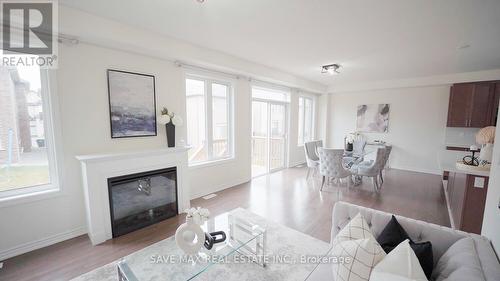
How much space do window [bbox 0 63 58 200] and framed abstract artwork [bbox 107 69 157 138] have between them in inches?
24.4

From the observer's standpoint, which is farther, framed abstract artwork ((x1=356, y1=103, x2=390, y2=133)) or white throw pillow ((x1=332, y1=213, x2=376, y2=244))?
framed abstract artwork ((x1=356, y1=103, x2=390, y2=133))

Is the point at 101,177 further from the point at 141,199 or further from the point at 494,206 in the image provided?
the point at 494,206

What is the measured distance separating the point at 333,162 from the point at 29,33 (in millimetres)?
4405

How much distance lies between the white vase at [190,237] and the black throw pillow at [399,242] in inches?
52.4

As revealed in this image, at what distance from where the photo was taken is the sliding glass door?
5250 mm

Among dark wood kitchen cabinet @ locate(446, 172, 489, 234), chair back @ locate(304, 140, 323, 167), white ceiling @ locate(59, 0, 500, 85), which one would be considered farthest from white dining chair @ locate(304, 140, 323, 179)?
dark wood kitchen cabinet @ locate(446, 172, 489, 234)

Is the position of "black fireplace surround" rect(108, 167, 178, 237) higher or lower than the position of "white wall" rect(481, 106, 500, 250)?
lower

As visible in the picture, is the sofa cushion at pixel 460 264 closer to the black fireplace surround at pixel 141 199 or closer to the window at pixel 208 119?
the black fireplace surround at pixel 141 199

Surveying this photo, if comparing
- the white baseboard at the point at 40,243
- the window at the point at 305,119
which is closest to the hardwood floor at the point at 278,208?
the white baseboard at the point at 40,243

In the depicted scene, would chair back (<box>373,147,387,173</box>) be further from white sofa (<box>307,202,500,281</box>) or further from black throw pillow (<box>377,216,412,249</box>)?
black throw pillow (<box>377,216,412,249</box>)

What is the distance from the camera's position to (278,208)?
128 inches

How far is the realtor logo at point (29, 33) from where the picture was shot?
188cm

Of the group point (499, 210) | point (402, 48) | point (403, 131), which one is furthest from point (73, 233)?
point (403, 131)

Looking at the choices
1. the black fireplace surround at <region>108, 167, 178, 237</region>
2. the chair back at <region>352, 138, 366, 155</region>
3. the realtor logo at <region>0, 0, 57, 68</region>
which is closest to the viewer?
the realtor logo at <region>0, 0, 57, 68</region>
